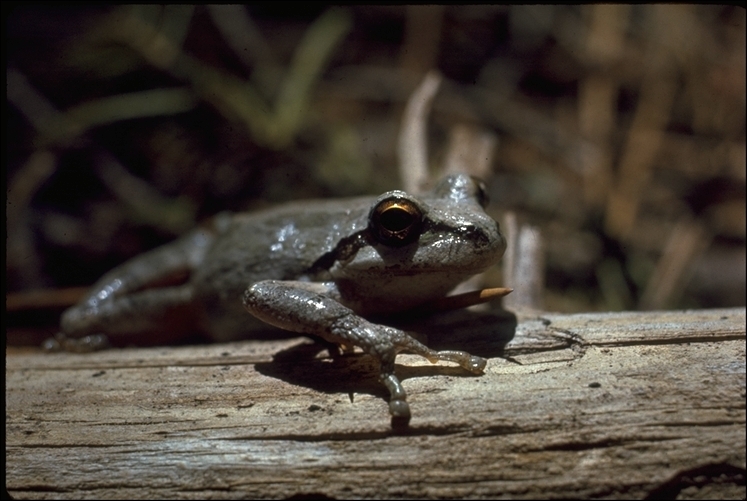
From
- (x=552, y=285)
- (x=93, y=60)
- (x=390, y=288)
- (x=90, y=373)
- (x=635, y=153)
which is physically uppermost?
(x=93, y=60)

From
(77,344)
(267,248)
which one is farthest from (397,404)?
(77,344)

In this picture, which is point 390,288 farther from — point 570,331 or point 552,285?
point 552,285

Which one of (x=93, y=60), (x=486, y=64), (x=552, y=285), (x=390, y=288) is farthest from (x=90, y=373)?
(x=486, y=64)

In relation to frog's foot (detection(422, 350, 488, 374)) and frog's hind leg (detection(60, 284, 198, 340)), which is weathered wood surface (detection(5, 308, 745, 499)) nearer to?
frog's foot (detection(422, 350, 488, 374))

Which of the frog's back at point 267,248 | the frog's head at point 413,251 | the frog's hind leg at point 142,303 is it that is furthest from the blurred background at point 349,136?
the frog's head at point 413,251

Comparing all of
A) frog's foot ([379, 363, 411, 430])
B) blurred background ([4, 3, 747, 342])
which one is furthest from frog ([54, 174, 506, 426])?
blurred background ([4, 3, 747, 342])

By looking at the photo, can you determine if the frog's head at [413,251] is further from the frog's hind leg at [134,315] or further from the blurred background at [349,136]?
the blurred background at [349,136]
